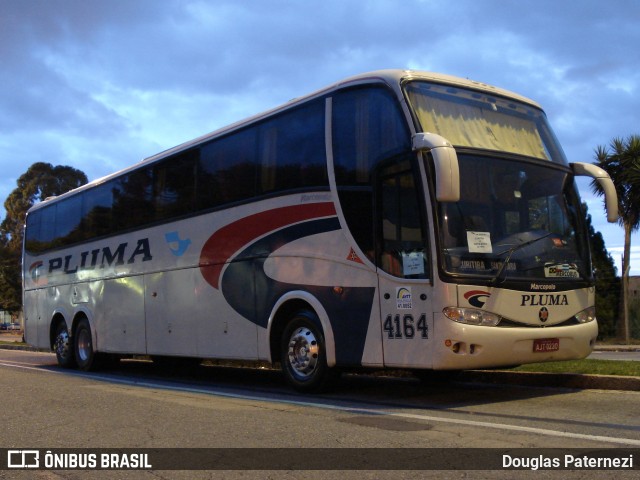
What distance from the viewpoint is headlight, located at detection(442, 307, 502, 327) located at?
7.71m

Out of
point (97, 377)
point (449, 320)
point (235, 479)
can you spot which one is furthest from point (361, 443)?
point (97, 377)

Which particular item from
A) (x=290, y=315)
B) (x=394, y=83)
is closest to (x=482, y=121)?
(x=394, y=83)

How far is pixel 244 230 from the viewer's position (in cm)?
1095

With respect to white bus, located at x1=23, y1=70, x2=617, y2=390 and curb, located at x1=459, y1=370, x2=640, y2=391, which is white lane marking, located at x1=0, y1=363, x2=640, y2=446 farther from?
curb, located at x1=459, y1=370, x2=640, y2=391

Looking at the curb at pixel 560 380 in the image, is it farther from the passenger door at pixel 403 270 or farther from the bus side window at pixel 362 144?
the bus side window at pixel 362 144

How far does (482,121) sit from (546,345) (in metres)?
2.82

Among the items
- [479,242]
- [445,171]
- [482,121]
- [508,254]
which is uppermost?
[482,121]

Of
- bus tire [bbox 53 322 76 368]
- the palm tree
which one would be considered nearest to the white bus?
bus tire [bbox 53 322 76 368]

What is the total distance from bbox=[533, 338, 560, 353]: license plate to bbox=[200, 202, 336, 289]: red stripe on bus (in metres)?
2.92

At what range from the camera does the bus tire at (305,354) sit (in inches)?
367

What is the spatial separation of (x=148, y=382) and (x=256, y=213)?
4095mm

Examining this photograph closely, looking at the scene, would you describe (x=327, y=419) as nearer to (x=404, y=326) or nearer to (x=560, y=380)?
(x=404, y=326)

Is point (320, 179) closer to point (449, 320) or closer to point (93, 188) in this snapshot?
point (449, 320)

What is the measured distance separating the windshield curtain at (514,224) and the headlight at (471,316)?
405 millimetres
